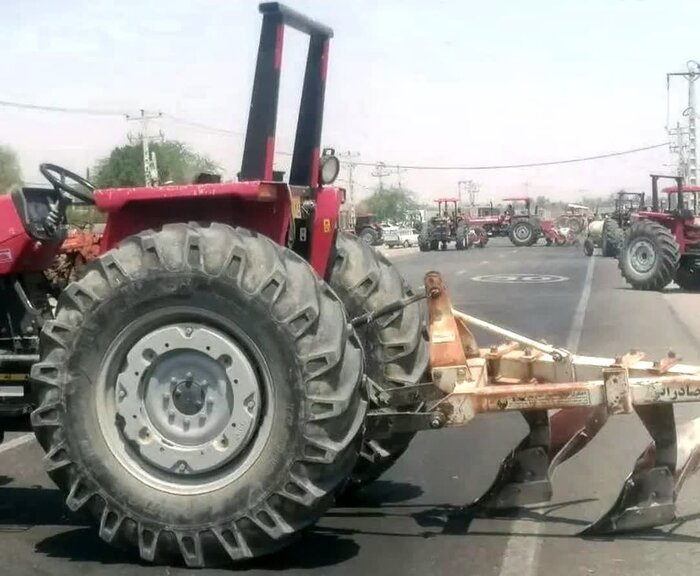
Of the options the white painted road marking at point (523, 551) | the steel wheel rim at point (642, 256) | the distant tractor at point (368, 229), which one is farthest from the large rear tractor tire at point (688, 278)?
the distant tractor at point (368, 229)

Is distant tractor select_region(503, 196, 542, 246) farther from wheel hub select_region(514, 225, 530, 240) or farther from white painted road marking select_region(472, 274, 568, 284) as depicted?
white painted road marking select_region(472, 274, 568, 284)

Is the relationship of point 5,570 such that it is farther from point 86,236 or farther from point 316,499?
point 86,236

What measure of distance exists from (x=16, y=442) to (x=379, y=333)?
3.55 meters

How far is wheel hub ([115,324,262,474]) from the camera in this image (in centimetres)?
470

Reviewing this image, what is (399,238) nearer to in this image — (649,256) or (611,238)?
(611,238)

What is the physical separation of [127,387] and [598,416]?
2.36 m

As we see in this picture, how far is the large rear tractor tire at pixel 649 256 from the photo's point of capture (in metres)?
22.2

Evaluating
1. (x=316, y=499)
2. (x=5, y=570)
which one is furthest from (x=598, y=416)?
(x=5, y=570)

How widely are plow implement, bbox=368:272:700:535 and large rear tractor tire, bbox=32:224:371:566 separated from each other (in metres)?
0.52

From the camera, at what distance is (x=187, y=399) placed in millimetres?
4777

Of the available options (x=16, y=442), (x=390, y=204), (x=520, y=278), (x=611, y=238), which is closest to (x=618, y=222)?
(x=611, y=238)

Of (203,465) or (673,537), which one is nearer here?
(203,465)

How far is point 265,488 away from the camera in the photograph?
4.62 m

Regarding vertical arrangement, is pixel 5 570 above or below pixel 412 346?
below
